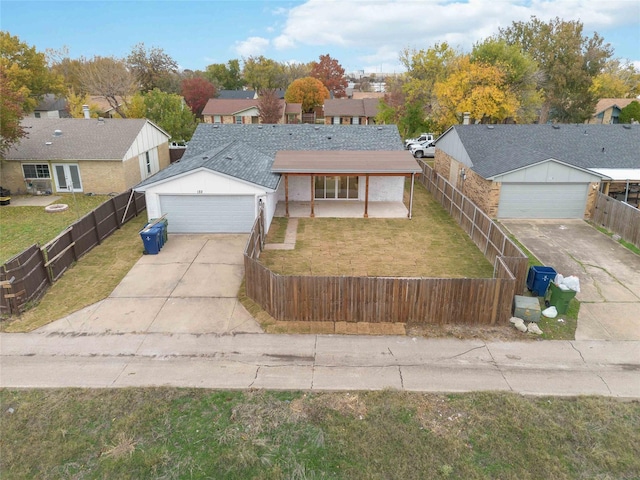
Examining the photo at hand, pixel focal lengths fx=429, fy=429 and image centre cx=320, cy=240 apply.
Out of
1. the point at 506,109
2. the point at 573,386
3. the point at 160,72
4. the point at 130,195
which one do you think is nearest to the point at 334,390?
the point at 573,386

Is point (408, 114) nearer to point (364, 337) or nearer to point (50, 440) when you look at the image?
point (364, 337)

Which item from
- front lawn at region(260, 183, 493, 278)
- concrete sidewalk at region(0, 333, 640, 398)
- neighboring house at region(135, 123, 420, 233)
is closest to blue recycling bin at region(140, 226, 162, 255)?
neighboring house at region(135, 123, 420, 233)

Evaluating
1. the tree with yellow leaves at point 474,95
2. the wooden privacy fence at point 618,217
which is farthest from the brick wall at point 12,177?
the tree with yellow leaves at point 474,95

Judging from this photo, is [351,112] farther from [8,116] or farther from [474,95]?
[8,116]

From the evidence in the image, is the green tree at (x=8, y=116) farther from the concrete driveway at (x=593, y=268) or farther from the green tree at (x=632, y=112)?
the green tree at (x=632, y=112)

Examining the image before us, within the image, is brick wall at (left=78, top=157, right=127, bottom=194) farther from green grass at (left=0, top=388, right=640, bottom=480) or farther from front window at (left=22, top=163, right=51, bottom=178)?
green grass at (left=0, top=388, right=640, bottom=480)

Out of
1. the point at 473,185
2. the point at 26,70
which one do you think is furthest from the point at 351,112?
the point at 473,185
